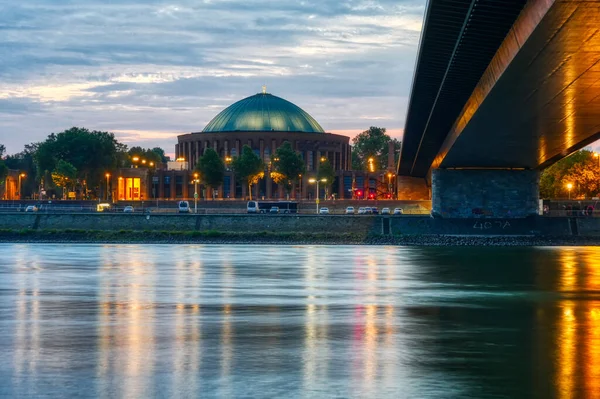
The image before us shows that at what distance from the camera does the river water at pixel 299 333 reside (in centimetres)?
2116

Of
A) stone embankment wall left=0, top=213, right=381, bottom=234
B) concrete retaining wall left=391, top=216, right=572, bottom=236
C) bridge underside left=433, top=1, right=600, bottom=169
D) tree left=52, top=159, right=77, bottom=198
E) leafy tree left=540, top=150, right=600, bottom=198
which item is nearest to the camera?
bridge underside left=433, top=1, right=600, bottom=169

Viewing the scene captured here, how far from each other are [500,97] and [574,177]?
369 ft

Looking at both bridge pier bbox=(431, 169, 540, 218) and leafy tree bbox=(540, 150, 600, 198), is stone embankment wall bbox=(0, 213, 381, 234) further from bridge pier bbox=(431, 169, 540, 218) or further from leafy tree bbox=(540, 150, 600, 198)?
leafy tree bbox=(540, 150, 600, 198)

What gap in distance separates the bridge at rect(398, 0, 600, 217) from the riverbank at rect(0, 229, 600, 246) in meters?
3.64

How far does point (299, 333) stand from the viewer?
2889 cm

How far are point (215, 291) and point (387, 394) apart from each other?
2336cm

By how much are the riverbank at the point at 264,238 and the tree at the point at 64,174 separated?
67851 mm

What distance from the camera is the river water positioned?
2116cm

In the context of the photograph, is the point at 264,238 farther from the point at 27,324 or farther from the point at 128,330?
the point at 128,330

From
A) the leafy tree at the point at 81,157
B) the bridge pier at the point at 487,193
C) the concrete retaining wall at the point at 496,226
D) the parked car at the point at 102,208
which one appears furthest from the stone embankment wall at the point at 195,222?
the leafy tree at the point at 81,157

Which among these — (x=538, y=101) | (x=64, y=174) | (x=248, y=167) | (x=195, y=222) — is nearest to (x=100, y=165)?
(x=64, y=174)

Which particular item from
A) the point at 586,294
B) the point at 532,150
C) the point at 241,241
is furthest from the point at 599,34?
the point at 241,241

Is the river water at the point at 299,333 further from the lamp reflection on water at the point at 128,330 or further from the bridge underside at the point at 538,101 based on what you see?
the bridge underside at the point at 538,101

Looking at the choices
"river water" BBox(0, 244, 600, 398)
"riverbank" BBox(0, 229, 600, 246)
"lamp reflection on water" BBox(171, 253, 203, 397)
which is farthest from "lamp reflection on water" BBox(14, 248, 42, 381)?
"riverbank" BBox(0, 229, 600, 246)
